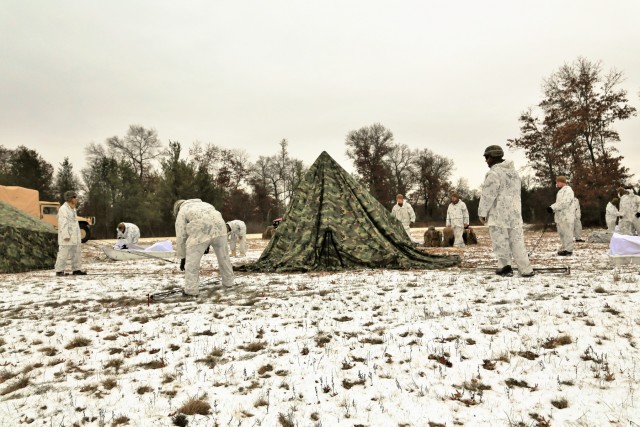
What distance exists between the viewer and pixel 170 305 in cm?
587

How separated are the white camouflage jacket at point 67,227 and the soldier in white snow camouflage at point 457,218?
1209 centimetres

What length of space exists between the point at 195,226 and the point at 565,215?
9694mm

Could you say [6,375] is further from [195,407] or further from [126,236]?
[126,236]

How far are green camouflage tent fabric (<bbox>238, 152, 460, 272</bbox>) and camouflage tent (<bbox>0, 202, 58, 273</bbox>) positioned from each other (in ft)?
23.7

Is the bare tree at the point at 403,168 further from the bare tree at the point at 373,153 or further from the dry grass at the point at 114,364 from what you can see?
the dry grass at the point at 114,364

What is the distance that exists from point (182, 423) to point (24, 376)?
74.6 inches

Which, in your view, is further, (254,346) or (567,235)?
(567,235)

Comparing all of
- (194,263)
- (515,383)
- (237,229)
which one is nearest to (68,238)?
(194,263)

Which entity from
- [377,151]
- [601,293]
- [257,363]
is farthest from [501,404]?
[377,151]

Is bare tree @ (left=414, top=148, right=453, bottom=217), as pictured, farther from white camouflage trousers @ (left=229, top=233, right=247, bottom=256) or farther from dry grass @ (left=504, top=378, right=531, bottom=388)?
dry grass @ (left=504, top=378, right=531, bottom=388)

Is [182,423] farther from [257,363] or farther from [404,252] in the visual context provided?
[404,252]

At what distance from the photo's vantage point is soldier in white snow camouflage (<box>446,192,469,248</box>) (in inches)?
589

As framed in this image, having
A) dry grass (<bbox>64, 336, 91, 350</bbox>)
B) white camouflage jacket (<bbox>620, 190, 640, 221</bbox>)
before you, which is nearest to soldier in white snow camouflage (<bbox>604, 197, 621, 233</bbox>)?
white camouflage jacket (<bbox>620, 190, 640, 221</bbox>)

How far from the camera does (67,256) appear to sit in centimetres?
1002
